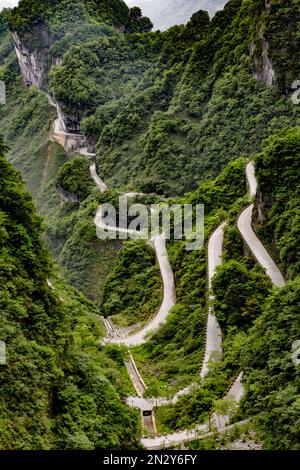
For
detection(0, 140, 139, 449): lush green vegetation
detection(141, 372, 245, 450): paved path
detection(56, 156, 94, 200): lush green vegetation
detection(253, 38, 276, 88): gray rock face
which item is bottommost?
detection(141, 372, 245, 450): paved path

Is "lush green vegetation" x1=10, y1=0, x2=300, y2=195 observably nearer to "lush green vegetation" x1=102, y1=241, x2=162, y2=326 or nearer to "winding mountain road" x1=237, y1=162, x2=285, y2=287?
"lush green vegetation" x1=102, y1=241, x2=162, y2=326

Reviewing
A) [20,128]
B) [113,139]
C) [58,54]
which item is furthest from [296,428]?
[20,128]

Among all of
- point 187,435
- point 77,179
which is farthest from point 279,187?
point 77,179

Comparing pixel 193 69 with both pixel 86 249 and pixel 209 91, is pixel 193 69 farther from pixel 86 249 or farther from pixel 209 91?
pixel 86 249

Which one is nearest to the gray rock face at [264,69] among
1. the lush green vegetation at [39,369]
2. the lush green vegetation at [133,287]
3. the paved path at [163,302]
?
the paved path at [163,302]

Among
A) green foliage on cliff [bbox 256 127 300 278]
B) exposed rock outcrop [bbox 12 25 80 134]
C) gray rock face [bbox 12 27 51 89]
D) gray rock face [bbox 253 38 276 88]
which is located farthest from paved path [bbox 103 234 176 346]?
gray rock face [bbox 12 27 51 89]

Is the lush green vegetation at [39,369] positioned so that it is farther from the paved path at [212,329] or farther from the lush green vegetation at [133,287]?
the lush green vegetation at [133,287]

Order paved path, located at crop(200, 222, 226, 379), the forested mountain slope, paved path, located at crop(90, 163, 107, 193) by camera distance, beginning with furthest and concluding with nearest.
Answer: paved path, located at crop(90, 163, 107, 193) → paved path, located at crop(200, 222, 226, 379) → the forested mountain slope

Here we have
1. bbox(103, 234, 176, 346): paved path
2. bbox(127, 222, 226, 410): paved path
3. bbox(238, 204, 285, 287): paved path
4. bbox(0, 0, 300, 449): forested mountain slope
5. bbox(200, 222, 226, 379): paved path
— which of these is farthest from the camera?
bbox(103, 234, 176, 346): paved path
